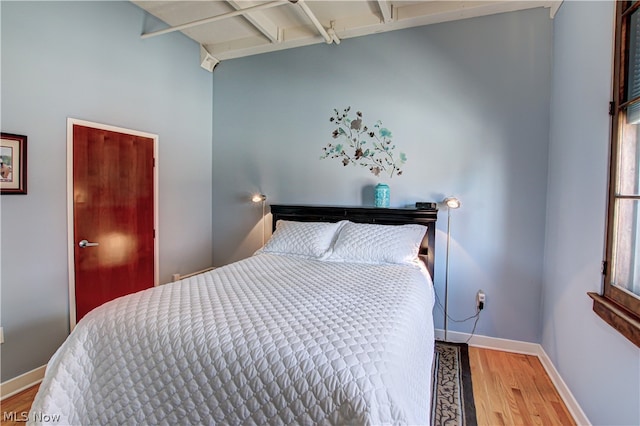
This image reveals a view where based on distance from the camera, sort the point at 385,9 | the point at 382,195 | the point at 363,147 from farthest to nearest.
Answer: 1. the point at 363,147
2. the point at 382,195
3. the point at 385,9

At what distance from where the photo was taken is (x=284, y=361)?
1.25 meters

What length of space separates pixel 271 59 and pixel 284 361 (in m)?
3.29

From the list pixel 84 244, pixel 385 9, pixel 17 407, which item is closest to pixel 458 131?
pixel 385 9

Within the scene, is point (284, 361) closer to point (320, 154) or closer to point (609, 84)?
point (609, 84)

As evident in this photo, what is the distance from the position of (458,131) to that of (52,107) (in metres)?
3.23

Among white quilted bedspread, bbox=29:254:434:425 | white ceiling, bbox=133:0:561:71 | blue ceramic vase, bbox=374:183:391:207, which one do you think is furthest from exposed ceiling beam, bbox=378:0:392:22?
white quilted bedspread, bbox=29:254:434:425

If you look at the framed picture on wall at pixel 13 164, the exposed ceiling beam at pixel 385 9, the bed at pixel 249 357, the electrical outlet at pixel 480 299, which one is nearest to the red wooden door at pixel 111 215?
the framed picture on wall at pixel 13 164

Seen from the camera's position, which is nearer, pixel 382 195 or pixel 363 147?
pixel 382 195

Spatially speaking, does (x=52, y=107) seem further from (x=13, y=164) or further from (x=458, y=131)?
(x=458, y=131)

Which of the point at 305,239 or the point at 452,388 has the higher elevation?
the point at 305,239

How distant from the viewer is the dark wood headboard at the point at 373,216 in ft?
9.73

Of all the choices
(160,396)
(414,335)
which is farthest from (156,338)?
(414,335)

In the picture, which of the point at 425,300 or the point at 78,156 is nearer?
the point at 425,300

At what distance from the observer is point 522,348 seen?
2.81m
